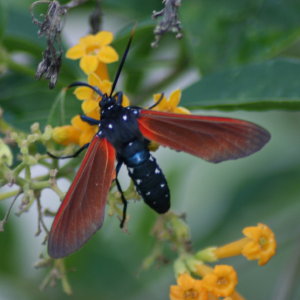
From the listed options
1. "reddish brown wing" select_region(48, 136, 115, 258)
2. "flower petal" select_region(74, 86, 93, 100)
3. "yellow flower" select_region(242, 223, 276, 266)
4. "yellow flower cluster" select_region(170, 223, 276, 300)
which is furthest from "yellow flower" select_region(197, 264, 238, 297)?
"flower petal" select_region(74, 86, 93, 100)

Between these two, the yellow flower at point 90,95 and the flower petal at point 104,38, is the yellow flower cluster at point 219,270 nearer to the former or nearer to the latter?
the yellow flower at point 90,95

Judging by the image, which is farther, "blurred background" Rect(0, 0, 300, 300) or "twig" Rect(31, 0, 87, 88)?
"blurred background" Rect(0, 0, 300, 300)

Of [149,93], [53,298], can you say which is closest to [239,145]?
[149,93]

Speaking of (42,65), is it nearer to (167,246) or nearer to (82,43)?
(82,43)

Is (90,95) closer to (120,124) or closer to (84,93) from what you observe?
(84,93)

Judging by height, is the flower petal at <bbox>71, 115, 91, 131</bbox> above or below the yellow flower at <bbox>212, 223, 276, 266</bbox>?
above

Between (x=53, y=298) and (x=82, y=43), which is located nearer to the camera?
(x=82, y=43)

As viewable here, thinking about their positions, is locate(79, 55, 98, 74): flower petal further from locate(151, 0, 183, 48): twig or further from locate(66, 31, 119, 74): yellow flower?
locate(151, 0, 183, 48): twig
